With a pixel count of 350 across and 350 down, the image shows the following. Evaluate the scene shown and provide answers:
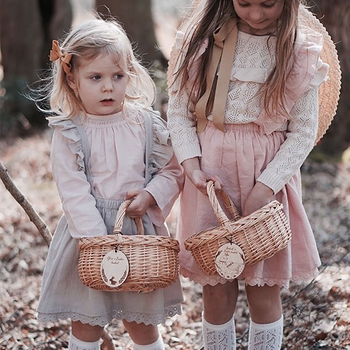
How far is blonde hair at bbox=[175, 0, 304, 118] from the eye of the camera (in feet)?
8.84

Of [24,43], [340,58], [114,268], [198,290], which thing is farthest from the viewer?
[24,43]

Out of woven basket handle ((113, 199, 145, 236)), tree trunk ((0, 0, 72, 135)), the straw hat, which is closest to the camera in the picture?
woven basket handle ((113, 199, 145, 236))

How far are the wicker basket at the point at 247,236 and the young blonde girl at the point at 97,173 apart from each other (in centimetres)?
32

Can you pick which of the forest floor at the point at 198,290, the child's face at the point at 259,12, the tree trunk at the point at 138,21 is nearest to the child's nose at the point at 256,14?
the child's face at the point at 259,12

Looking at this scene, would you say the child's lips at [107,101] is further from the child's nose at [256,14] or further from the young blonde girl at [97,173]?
the child's nose at [256,14]

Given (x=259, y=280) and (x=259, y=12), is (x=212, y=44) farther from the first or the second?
(x=259, y=280)

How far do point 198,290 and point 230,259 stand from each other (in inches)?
80.2

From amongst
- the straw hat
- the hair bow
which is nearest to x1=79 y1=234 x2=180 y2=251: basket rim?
the hair bow

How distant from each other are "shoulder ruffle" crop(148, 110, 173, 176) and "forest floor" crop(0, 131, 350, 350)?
114 cm

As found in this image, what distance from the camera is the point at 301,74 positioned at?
8.90 ft

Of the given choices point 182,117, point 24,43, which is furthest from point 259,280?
point 24,43

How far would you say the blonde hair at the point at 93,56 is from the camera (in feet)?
9.07

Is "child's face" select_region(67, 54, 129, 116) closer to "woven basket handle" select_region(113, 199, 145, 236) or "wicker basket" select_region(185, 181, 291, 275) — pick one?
"woven basket handle" select_region(113, 199, 145, 236)

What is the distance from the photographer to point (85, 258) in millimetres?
2602
